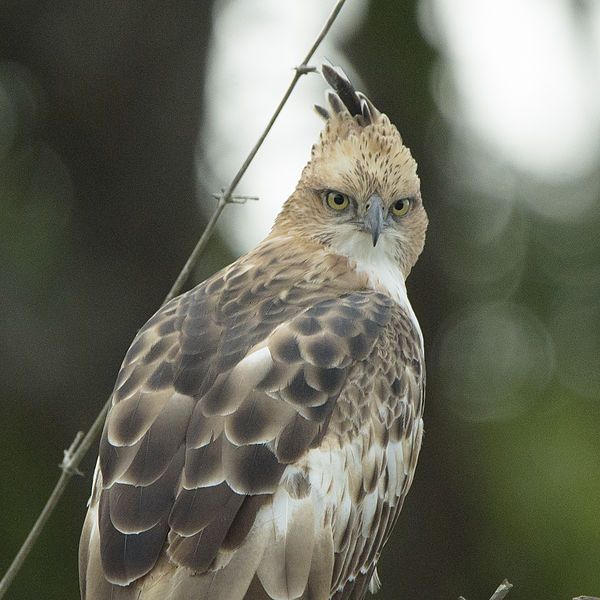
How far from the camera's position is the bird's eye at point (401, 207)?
6918mm

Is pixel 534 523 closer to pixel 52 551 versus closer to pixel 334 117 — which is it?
pixel 52 551

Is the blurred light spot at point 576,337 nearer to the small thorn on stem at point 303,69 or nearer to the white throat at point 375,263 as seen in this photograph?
the white throat at point 375,263

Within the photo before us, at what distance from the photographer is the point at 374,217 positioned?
21.9ft

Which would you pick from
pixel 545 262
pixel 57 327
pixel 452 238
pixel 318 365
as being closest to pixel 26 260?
pixel 57 327

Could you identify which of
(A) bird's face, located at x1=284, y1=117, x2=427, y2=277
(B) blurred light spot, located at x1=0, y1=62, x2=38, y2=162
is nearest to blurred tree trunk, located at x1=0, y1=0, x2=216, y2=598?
(B) blurred light spot, located at x1=0, y1=62, x2=38, y2=162

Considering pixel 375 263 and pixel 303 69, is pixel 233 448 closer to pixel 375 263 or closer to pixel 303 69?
pixel 303 69

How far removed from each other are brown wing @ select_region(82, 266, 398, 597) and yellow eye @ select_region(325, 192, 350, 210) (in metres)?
0.71

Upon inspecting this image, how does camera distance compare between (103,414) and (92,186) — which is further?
(92,186)

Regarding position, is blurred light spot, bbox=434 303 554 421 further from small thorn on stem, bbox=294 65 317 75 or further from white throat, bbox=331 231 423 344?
small thorn on stem, bbox=294 65 317 75

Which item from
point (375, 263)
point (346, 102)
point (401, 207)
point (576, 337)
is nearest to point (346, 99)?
point (346, 102)

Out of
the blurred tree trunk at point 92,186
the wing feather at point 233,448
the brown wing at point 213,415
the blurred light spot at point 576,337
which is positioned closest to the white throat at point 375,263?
the brown wing at point 213,415

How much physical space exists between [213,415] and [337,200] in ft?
5.88

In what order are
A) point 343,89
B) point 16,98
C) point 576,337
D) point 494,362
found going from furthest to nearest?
1. point 494,362
2. point 576,337
3. point 16,98
4. point 343,89

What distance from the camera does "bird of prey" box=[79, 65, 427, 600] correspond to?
5191 mm
